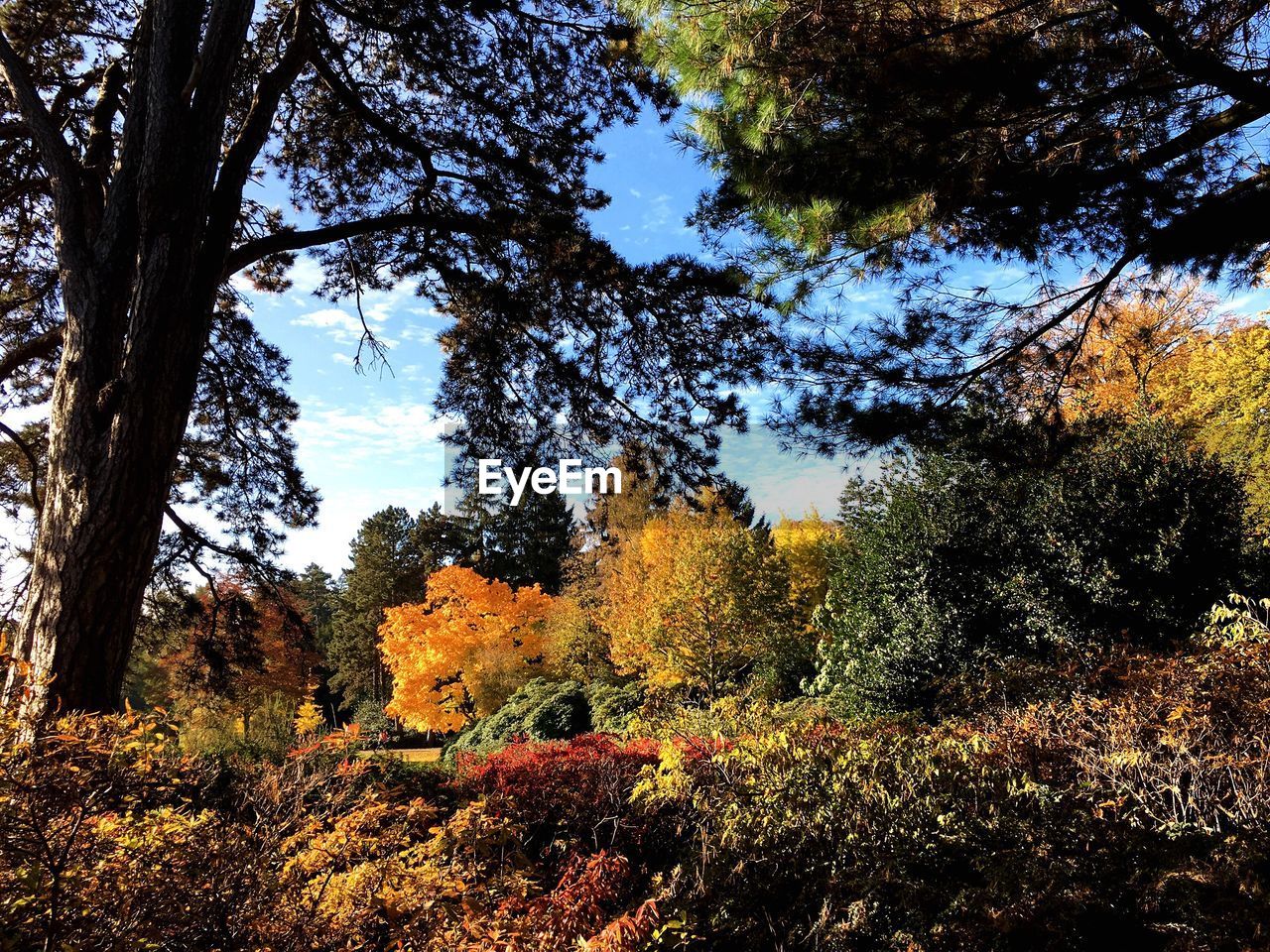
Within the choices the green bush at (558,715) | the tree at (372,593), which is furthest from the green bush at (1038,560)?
the tree at (372,593)

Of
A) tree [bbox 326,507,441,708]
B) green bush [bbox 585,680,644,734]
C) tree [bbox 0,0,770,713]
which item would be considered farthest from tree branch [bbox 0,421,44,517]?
tree [bbox 326,507,441,708]

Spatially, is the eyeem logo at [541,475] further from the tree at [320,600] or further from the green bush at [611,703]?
the tree at [320,600]

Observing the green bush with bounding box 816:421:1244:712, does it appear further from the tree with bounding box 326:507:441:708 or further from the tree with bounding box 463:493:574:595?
the tree with bounding box 326:507:441:708

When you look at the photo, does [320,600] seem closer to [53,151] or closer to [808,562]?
[808,562]

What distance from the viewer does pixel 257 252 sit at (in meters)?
4.84

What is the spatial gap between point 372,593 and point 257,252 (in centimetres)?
2867

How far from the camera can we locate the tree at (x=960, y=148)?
12.7 ft

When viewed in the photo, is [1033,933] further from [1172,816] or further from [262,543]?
[262,543]

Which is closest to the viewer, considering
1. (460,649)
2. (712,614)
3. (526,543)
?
(712,614)

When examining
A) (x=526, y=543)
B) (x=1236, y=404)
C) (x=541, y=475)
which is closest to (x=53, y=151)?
(x=541, y=475)

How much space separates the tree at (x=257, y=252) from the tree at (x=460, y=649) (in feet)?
44.4

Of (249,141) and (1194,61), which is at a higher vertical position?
(249,141)

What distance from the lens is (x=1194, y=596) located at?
8.49 meters

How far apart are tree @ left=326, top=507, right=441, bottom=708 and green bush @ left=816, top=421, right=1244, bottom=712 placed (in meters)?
24.3
